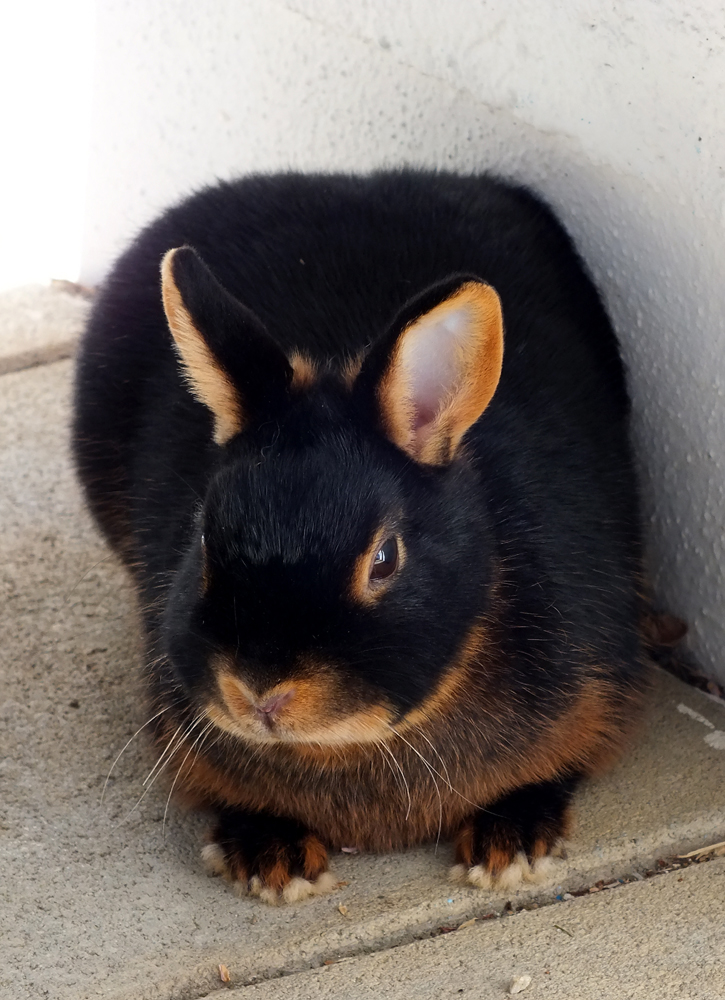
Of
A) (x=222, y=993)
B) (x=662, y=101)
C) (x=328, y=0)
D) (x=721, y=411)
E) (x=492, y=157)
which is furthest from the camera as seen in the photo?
(x=328, y=0)

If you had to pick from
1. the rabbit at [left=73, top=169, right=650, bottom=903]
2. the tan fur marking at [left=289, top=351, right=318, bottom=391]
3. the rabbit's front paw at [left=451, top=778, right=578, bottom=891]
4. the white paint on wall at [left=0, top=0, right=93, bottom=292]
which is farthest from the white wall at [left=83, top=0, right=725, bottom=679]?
the tan fur marking at [left=289, top=351, right=318, bottom=391]

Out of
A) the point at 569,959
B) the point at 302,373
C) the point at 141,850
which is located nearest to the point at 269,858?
the point at 141,850

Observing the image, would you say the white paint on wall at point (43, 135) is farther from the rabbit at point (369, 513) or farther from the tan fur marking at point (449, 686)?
the tan fur marking at point (449, 686)

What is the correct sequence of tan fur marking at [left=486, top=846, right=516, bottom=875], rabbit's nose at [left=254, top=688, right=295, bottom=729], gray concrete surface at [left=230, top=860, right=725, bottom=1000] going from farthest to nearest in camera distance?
tan fur marking at [left=486, top=846, right=516, bottom=875] < gray concrete surface at [left=230, top=860, right=725, bottom=1000] < rabbit's nose at [left=254, top=688, right=295, bottom=729]

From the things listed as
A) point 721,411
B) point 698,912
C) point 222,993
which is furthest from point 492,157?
point 222,993

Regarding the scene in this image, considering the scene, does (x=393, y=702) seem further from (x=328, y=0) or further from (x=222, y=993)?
(x=328, y=0)

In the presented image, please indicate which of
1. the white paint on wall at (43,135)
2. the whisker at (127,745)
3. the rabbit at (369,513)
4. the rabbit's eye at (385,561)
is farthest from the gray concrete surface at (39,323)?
the rabbit's eye at (385,561)

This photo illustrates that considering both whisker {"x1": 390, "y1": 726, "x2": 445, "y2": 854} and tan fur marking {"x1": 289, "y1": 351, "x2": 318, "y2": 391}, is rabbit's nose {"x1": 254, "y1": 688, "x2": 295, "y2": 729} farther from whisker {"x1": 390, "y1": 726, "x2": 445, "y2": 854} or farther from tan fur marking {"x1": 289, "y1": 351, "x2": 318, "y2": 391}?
tan fur marking {"x1": 289, "y1": 351, "x2": 318, "y2": 391}
